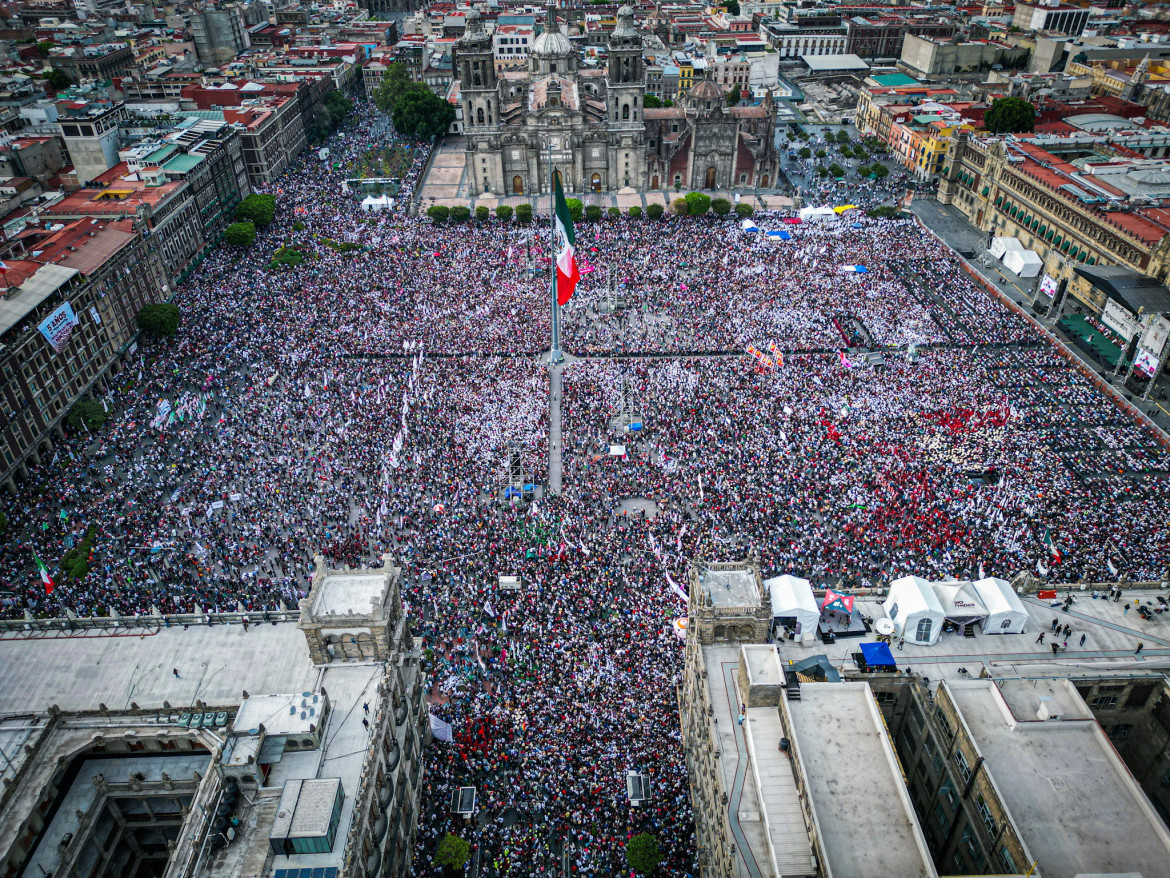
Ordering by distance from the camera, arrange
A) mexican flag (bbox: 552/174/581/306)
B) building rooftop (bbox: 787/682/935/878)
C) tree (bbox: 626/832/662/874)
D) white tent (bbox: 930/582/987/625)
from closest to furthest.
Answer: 1. building rooftop (bbox: 787/682/935/878)
2. tree (bbox: 626/832/662/874)
3. white tent (bbox: 930/582/987/625)
4. mexican flag (bbox: 552/174/581/306)

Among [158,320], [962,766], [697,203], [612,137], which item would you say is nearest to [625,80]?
[612,137]

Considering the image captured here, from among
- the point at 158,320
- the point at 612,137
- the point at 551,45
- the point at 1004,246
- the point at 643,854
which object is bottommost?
the point at 643,854

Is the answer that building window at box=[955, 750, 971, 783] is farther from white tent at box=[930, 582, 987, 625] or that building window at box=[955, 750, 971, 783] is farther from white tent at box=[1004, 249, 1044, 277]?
white tent at box=[1004, 249, 1044, 277]

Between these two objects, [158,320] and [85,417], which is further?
[158,320]

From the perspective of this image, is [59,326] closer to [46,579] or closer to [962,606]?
[46,579]

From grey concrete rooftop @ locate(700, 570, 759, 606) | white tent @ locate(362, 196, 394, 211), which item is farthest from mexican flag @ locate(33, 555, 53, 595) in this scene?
white tent @ locate(362, 196, 394, 211)

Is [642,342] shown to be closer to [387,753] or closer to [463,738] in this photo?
[463,738]

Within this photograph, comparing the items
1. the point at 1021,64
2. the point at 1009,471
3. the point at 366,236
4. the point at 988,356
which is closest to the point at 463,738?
the point at 1009,471
